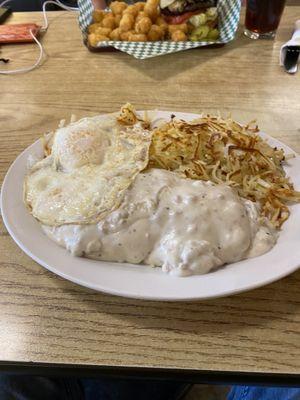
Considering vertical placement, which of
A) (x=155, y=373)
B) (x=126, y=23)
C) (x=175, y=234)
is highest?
(x=126, y=23)

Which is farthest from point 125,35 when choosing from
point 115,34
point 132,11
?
point 132,11

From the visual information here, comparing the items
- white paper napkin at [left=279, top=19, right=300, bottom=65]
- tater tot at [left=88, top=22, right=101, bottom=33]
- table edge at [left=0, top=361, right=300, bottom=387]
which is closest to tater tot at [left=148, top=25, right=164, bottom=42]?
tater tot at [left=88, top=22, right=101, bottom=33]

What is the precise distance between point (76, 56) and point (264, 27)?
913 mm

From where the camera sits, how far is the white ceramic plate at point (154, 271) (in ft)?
2.51

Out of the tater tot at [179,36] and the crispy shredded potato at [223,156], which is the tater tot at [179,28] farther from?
the crispy shredded potato at [223,156]

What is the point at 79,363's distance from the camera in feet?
2.46

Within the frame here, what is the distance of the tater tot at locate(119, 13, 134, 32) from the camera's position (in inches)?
73.7

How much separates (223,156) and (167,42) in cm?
101

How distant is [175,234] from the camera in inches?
33.4

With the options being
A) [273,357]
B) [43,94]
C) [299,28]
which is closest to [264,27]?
[299,28]

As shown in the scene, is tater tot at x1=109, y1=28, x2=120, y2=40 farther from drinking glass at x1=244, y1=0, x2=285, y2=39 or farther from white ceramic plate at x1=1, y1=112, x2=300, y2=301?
white ceramic plate at x1=1, y1=112, x2=300, y2=301

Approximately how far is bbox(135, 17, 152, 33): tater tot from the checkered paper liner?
0.21ft

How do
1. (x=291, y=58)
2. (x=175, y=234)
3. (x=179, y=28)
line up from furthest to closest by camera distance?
(x=179, y=28) → (x=291, y=58) → (x=175, y=234)

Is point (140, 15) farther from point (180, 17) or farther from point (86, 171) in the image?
point (86, 171)
